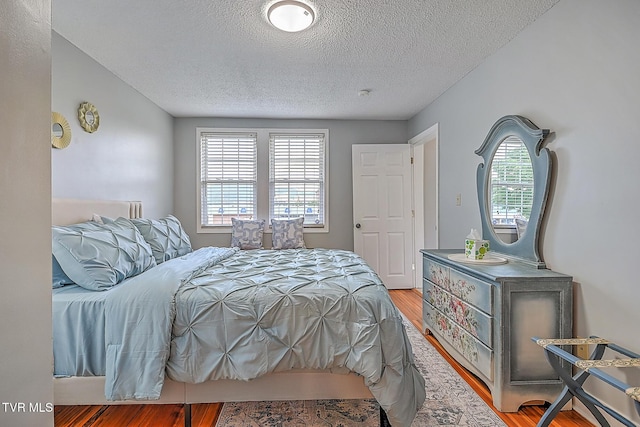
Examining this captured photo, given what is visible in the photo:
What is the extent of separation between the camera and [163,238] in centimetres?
274

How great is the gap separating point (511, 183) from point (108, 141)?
11.2ft

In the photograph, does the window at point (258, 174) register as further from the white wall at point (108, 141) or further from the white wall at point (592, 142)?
the white wall at point (592, 142)

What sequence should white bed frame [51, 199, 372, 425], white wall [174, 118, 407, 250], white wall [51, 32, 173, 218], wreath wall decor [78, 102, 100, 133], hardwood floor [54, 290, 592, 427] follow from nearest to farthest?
white bed frame [51, 199, 372, 425]
hardwood floor [54, 290, 592, 427]
white wall [51, 32, 173, 218]
wreath wall decor [78, 102, 100, 133]
white wall [174, 118, 407, 250]

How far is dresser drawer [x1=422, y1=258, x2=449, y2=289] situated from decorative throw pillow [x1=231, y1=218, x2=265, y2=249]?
90.0 inches

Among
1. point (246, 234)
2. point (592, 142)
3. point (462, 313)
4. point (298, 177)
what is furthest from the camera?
point (298, 177)

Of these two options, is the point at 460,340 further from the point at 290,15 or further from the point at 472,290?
the point at 290,15

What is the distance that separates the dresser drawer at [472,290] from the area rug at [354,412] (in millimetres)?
573

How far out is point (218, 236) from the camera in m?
4.59

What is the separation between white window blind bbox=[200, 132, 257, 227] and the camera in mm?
4621

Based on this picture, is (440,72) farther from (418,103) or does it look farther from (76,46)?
(76,46)

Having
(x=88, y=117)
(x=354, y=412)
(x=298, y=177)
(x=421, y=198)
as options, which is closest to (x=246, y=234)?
(x=298, y=177)

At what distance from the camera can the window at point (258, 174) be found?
4.61 meters

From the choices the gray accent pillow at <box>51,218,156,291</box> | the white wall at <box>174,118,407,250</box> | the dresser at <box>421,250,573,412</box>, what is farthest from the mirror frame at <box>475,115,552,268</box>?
the gray accent pillow at <box>51,218,156,291</box>

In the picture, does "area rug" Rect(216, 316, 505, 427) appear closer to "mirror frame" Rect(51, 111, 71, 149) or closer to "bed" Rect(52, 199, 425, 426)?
"bed" Rect(52, 199, 425, 426)
